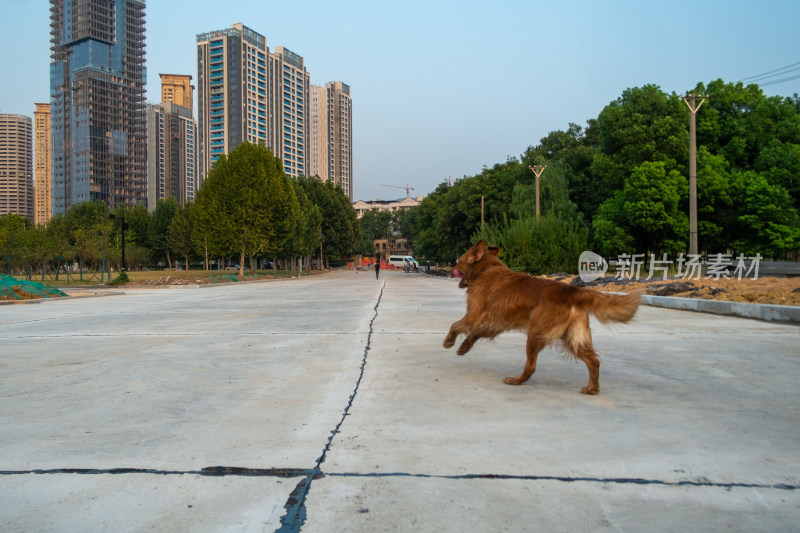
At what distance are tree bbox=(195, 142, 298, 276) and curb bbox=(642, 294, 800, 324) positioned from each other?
122ft

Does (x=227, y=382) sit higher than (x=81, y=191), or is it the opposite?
(x=81, y=191)

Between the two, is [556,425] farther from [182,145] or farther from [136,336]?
[182,145]

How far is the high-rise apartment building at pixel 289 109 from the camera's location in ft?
529

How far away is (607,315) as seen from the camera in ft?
16.0

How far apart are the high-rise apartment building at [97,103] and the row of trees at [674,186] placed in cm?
13288

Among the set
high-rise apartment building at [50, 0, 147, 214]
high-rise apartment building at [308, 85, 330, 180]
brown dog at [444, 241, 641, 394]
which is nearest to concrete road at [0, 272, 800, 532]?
brown dog at [444, 241, 641, 394]

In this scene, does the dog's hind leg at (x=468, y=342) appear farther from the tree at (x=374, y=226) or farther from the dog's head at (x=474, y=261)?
the tree at (x=374, y=226)

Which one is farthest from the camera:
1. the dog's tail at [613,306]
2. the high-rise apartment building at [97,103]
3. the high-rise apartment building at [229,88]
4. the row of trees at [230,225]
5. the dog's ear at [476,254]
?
the high-rise apartment building at [229,88]

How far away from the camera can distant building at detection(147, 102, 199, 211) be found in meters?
179

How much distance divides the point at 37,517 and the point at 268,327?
792 cm

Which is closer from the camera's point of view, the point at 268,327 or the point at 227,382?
the point at 227,382

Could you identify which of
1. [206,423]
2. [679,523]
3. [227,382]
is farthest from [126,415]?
[679,523]

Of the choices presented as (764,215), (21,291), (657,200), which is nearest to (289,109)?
(657,200)

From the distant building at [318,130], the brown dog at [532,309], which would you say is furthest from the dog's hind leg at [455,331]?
the distant building at [318,130]
